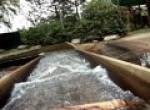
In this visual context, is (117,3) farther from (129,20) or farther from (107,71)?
(107,71)

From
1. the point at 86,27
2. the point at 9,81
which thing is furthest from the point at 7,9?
the point at 9,81

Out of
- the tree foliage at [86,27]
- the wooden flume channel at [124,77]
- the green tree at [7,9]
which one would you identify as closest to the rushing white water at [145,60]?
the wooden flume channel at [124,77]

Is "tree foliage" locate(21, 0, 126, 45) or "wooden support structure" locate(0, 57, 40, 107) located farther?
"tree foliage" locate(21, 0, 126, 45)

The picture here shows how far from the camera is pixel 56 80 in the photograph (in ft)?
24.3

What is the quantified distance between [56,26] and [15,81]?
39.9ft

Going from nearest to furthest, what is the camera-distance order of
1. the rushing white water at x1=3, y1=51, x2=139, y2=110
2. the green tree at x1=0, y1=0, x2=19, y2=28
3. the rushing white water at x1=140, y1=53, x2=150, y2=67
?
the rushing white water at x1=3, y1=51, x2=139, y2=110 < the rushing white water at x1=140, y1=53, x2=150, y2=67 < the green tree at x1=0, y1=0, x2=19, y2=28

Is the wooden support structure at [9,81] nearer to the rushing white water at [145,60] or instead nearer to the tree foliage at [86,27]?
the rushing white water at [145,60]

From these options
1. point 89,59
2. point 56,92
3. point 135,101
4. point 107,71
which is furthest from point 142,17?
point 135,101

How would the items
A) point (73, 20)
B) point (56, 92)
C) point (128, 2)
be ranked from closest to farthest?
point (56, 92) < point (128, 2) < point (73, 20)

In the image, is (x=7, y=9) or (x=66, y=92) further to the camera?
(x=7, y=9)

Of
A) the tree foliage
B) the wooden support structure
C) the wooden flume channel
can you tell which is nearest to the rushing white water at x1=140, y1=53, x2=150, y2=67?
the wooden flume channel

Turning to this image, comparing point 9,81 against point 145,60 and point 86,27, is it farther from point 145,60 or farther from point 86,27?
point 86,27

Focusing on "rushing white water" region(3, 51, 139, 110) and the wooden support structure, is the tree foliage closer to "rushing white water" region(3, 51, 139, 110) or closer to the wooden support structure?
the wooden support structure

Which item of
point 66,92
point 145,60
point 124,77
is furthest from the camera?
point 145,60
